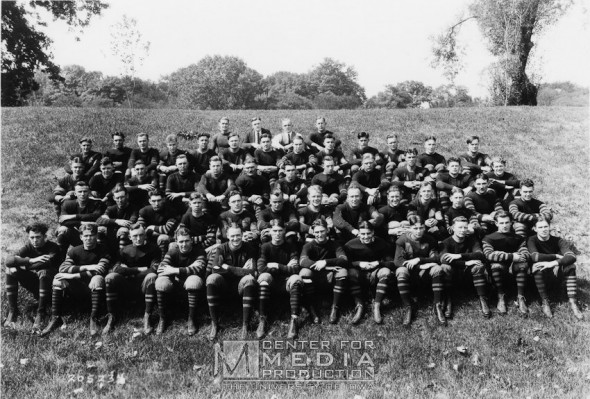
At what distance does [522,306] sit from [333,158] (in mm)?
5231

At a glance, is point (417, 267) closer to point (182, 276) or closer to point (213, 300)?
point (213, 300)

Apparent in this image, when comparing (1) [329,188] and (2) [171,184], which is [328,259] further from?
(2) [171,184]

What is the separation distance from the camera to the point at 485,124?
18562mm

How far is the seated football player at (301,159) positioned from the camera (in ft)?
34.3

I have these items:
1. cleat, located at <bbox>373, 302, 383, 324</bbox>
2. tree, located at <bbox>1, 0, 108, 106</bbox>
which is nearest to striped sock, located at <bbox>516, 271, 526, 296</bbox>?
cleat, located at <bbox>373, 302, 383, 324</bbox>

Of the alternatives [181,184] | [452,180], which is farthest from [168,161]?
[452,180]

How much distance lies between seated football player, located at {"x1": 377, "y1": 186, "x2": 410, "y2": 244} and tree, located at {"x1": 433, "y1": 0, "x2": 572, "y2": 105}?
19354mm

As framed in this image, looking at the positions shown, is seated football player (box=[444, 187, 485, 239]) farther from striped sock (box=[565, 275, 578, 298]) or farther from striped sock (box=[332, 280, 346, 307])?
striped sock (box=[332, 280, 346, 307])

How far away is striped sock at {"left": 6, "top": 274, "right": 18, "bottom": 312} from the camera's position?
7.69 meters

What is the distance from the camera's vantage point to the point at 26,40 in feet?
61.9

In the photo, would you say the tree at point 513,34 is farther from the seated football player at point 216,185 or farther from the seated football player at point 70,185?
the seated football player at point 70,185

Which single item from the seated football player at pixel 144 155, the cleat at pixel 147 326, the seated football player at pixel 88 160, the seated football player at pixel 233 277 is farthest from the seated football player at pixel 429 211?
the seated football player at pixel 88 160

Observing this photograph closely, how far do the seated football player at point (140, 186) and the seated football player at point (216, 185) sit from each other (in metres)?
1.11

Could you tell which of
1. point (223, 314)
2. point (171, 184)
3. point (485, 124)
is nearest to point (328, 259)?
point (223, 314)
